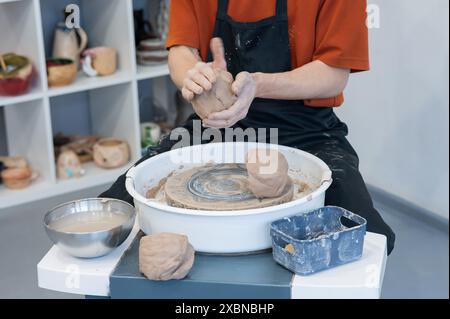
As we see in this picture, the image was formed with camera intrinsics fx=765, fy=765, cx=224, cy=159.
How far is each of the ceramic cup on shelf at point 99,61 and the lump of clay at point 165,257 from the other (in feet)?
6.31

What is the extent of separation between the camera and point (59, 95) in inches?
128

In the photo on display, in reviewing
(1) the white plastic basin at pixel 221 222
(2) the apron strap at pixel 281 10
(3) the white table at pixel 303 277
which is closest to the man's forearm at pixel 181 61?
(2) the apron strap at pixel 281 10

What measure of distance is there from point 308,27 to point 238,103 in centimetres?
41

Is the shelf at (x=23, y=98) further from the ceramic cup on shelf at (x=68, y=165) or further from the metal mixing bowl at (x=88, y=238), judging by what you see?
the metal mixing bowl at (x=88, y=238)

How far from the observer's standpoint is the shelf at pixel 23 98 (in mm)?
2855

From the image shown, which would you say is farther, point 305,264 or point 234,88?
point 234,88

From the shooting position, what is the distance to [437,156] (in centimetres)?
277

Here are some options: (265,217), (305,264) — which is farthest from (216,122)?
(305,264)

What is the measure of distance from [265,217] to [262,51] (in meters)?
0.63

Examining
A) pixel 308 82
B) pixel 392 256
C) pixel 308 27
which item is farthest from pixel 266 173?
pixel 392 256

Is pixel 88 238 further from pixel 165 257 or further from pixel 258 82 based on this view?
pixel 258 82

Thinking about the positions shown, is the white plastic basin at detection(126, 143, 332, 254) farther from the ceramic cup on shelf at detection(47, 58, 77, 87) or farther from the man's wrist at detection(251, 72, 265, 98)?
the ceramic cup on shelf at detection(47, 58, 77, 87)

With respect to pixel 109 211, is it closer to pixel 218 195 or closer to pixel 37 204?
pixel 218 195

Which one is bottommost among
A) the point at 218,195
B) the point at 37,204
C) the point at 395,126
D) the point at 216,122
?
the point at 37,204
